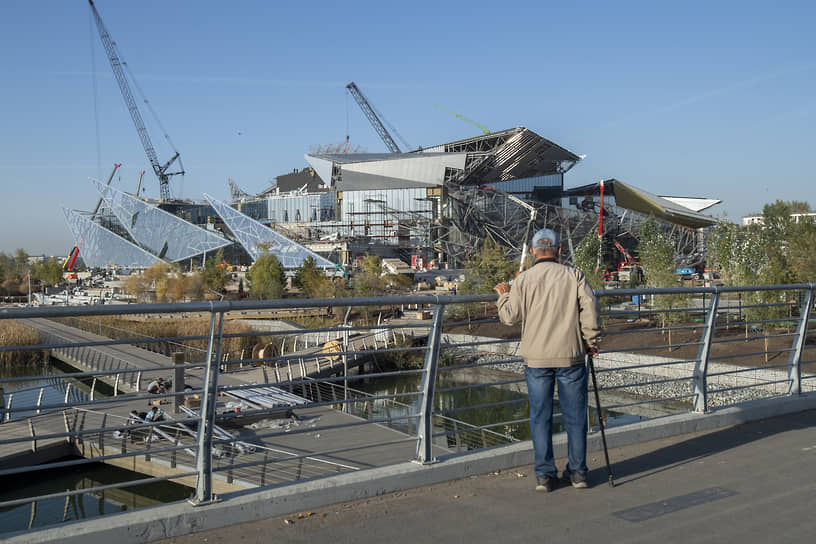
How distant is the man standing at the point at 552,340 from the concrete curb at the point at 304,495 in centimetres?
62

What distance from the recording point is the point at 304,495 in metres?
4.30

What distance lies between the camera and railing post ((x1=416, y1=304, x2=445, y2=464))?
4.93 meters

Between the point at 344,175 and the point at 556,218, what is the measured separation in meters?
31.1

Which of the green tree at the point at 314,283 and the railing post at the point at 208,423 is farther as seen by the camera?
the green tree at the point at 314,283

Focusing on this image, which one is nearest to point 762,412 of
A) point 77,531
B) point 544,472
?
point 544,472

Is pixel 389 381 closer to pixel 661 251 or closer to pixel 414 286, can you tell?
pixel 661 251

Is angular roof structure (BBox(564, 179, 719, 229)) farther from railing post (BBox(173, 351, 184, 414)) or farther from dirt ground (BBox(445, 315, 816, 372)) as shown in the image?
railing post (BBox(173, 351, 184, 414))

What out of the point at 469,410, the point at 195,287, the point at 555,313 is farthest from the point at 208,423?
the point at 195,287

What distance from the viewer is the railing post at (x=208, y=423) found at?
13.2 feet

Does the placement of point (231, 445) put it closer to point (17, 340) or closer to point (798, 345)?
point (798, 345)

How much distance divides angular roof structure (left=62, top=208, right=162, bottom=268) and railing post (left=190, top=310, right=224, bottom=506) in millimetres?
107052

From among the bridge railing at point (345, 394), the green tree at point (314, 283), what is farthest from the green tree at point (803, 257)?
the green tree at point (314, 283)

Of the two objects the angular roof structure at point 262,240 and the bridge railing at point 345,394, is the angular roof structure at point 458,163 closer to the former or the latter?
the angular roof structure at point 262,240

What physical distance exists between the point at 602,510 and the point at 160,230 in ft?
366
